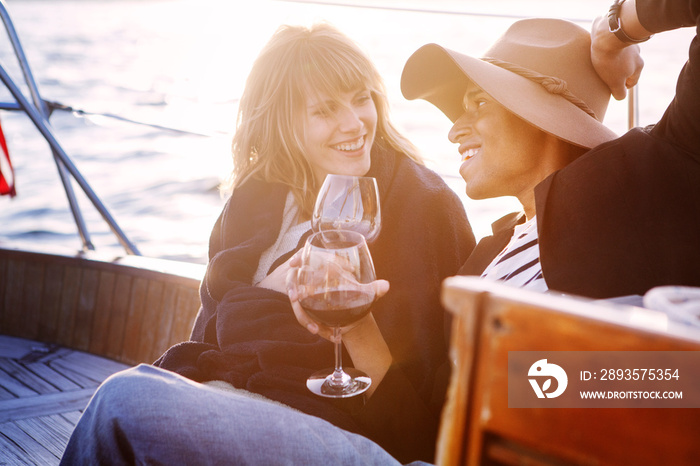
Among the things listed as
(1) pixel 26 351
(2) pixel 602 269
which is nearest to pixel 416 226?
(2) pixel 602 269

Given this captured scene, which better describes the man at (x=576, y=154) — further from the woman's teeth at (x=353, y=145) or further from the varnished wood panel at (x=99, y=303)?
the varnished wood panel at (x=99, y=303)

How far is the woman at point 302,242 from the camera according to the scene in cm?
142

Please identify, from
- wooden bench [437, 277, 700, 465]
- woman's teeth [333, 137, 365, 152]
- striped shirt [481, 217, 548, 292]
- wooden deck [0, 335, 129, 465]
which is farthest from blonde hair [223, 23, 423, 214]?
wooden bench [437, 277, 700, 465]

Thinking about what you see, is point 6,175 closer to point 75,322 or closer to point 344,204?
point 75,322

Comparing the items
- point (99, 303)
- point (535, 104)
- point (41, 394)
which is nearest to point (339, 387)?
point (535, 104)

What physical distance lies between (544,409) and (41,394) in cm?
241

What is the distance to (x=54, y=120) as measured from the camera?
11.5 m

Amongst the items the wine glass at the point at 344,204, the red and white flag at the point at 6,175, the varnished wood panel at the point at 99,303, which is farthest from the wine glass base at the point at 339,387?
the red and white flag at the point at 6,175

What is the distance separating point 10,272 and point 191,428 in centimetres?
241

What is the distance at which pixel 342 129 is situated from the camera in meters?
1.74

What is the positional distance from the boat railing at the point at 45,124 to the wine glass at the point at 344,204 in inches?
67.9

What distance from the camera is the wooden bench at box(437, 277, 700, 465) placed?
0.44 meters

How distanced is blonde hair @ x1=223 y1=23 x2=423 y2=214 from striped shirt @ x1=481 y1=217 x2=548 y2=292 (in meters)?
0.65

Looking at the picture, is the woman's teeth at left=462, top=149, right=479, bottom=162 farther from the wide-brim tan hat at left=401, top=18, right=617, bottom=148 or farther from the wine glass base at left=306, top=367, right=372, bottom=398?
the wine glass base at left=306, top=367, right=372, bottom=398
